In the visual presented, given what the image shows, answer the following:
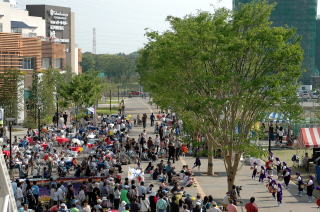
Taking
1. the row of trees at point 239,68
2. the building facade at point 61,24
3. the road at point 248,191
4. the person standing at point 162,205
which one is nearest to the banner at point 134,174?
the road at point 248,191

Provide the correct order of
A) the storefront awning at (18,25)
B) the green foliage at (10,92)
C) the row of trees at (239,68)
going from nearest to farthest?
the row of trees at (239,68) → the green foliage at (10,92) → the storefront awning at (18,25)

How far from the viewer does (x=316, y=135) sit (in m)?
37.8

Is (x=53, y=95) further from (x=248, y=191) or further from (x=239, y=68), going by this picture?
(x=239, y=68)

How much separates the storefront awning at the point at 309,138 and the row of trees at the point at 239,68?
8.73 meters

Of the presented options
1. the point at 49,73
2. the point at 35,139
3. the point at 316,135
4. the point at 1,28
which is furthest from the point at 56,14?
the point at 316,135

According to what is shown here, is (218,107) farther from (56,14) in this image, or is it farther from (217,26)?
(56,14)

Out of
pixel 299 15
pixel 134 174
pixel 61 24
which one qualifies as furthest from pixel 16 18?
pixel 299 15

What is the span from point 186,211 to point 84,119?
42616 millimetres

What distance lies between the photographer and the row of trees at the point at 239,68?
27.0 m

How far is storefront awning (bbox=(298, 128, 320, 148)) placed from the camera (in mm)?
37312

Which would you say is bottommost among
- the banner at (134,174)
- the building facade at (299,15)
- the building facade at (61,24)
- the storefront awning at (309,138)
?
the banner at (134,174)

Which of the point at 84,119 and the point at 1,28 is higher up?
the point at 1,28

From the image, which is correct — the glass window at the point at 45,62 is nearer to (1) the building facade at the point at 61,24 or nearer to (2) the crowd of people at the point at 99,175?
(2) the crowd of people at the point at 99,175

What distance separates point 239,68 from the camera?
2797 cm
